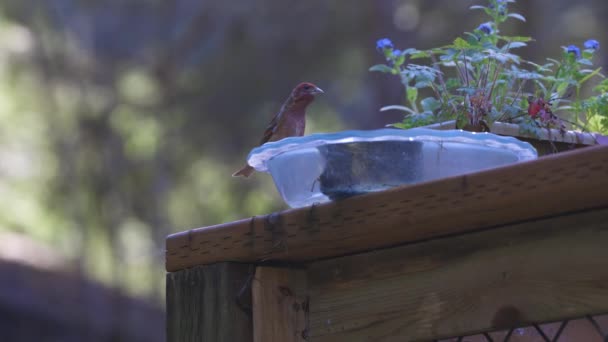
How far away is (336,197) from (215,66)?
7.90m

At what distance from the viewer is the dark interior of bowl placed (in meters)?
1.15

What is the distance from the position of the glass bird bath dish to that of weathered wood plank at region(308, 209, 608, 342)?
0.29ft

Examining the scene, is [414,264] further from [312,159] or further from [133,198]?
[133,198]

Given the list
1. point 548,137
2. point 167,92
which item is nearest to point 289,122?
point 548,137

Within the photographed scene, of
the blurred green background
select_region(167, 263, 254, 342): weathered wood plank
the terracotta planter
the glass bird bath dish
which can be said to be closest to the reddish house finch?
the terracotta planter

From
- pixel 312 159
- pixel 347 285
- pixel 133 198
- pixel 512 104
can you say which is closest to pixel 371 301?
pixel 347 285

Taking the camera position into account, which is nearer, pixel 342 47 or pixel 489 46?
pixel 489 46

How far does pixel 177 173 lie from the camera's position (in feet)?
32.1

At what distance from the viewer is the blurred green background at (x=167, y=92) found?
841 centimetres

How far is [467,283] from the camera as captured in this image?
1.05 meters

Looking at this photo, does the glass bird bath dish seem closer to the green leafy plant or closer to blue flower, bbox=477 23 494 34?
the green leafy plant

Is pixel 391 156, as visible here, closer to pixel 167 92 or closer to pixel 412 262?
pixel 412 262

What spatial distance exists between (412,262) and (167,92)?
8.46 m

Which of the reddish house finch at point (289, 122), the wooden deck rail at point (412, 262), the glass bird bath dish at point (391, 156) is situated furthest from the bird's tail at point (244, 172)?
the glass bird bath dish at point (391, 156)
